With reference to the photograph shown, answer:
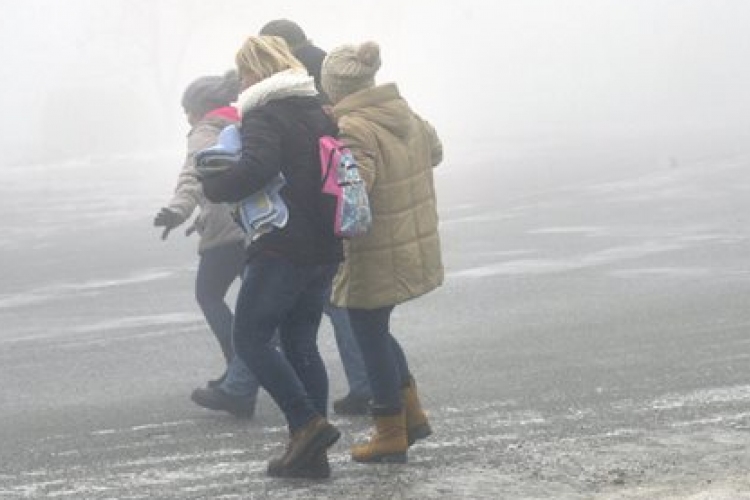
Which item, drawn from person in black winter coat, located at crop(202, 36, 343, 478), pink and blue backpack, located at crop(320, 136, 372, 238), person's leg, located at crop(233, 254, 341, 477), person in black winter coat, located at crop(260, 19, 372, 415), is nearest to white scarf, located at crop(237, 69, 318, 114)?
person in black winter coat, located at crop(202, 36, 343, 478)

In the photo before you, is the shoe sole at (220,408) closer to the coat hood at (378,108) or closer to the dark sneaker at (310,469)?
the dark sneaker at (310,469)

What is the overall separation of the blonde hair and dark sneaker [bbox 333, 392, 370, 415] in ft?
6.48

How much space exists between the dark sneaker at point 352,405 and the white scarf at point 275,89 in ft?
6.44

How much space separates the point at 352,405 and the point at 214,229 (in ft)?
3.86

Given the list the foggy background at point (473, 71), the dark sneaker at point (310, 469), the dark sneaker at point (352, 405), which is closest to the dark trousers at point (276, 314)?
the dark sneaker at point (310, 469)

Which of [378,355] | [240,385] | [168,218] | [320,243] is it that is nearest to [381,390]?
[378,355]

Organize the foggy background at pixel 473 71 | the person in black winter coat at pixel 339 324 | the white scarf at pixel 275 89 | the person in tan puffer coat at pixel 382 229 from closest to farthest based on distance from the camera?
the white scarf at pixel 275 89
the person in tan puffer coat at pixel 382 229
the person in black winter coat at pixel 339 324
the foggy background at pixel 473 71

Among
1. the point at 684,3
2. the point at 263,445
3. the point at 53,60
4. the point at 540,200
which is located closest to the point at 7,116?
the point at 53,60

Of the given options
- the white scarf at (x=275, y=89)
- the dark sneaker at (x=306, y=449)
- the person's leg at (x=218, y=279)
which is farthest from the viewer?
the person's leg at (x=218, y=279)

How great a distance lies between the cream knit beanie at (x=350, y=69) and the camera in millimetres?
6613

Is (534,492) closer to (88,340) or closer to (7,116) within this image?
(88,340)

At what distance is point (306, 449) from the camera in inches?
251

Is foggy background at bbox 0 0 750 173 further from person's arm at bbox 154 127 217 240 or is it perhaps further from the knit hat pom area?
the knit hat pom area

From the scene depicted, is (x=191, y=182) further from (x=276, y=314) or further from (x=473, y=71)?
(x=473, y=71)
